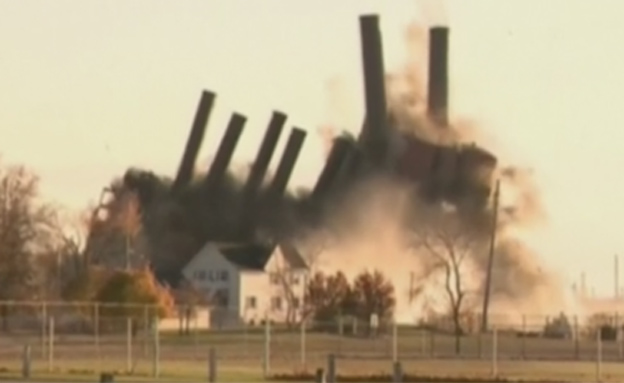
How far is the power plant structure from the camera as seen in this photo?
501 feet

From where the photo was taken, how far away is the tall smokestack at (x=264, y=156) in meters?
161

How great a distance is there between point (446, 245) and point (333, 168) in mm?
18799

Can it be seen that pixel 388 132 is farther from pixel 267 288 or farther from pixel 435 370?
pixel 435 370

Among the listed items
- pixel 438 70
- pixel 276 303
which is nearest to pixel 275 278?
pixel 276 303

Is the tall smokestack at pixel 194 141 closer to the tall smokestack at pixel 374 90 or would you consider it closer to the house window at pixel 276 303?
the tall smokestack at pixel 374 90

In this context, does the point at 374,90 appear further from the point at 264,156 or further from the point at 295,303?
the point at 295,303

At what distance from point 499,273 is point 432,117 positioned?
51.6 feet

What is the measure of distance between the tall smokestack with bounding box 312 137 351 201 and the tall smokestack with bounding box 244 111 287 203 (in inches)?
191

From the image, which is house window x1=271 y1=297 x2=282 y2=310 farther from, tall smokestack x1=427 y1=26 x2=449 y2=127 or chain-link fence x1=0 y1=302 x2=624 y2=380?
chain-link fence x1=0 y1=302 x2=624 y2=380

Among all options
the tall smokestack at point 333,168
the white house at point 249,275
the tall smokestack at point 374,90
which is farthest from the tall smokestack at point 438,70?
the white house at point 249,275

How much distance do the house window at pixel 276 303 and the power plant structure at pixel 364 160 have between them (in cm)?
1408

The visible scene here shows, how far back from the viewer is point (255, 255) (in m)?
161

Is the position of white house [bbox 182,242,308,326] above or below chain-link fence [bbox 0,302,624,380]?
above

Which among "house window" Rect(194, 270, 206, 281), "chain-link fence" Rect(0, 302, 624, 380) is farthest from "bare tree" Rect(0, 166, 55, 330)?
"house window" Rect(194, 270, 206, 281)
